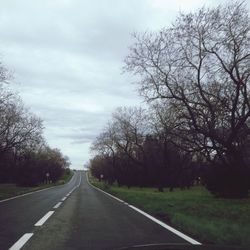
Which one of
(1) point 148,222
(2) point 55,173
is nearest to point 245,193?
(1) point 148,222

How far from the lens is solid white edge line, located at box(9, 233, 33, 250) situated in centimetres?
859

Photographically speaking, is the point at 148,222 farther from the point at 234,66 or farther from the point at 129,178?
the point at 129,178

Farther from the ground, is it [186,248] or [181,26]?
[181,26]

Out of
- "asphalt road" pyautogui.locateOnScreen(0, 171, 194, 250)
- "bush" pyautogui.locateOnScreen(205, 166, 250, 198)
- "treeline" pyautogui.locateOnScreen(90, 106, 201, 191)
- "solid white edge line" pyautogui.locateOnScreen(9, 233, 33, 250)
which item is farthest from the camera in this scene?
"treeline" pyautogui.locateOnScreen(90, 106, 201, 191)

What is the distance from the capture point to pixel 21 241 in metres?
9.37

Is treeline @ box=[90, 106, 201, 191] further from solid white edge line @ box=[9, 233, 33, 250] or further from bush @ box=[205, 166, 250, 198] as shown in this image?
solid white edge line @ box=[9, 233, 33, 250]

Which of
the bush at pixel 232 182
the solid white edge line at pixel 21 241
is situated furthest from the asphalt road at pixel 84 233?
the bush at pixel 232 182

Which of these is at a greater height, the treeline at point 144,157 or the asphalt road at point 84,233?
the treeline at point 144,157

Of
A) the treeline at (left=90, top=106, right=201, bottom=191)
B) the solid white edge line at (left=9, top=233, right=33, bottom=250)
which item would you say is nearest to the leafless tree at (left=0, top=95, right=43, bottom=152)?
the treeline at (left=90, top=106, right=201, bottom=191)

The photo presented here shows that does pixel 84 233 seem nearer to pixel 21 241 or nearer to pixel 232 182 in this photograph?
pixel 21 241

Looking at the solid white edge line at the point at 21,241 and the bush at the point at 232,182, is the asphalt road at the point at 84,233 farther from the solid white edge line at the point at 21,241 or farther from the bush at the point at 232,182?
the bush at the point at 232,182

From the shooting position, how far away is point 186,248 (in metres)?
7.27

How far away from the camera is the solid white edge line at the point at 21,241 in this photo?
8.59 metres

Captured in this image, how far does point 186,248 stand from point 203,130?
67.4ft
